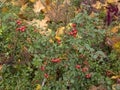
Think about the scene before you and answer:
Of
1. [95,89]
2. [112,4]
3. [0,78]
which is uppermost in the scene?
[112,4]

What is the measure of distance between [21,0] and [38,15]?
0.73 metres

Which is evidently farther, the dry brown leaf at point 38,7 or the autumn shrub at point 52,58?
the dry brown leaf at point 38,7

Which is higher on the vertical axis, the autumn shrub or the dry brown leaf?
the dry brown leaf

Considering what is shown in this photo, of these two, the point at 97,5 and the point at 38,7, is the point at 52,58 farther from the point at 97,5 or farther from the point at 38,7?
the point at 97,5

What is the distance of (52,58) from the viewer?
3.58m

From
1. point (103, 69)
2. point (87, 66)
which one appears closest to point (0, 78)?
point (87, 66)

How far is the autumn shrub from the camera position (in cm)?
357

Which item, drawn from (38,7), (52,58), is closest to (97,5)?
(38,7)

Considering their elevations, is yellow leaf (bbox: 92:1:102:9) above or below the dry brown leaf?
below

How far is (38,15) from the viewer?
502 cm

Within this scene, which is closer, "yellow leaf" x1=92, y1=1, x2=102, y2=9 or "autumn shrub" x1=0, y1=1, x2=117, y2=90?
"autumn shrub" x1=0, y1=1, x2=117, y2=90

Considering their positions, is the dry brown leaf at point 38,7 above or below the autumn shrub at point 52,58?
above

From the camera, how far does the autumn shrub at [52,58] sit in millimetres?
3574

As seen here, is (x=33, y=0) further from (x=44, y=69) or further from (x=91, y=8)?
(x=44, y=69)
